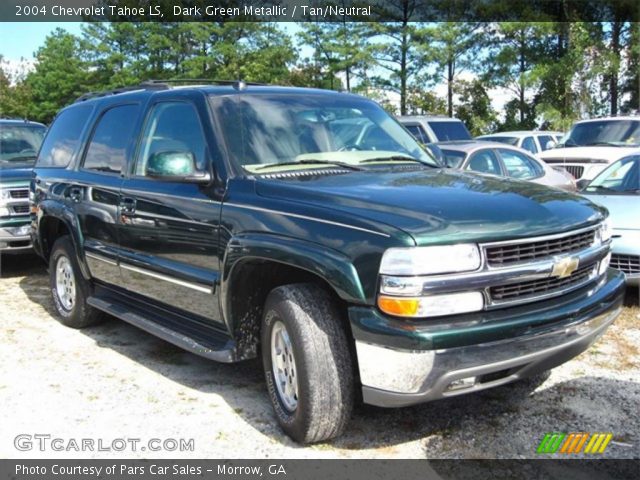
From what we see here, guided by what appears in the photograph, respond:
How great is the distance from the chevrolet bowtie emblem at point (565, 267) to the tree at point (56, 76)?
133 ft

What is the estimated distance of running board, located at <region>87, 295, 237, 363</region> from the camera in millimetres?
3998

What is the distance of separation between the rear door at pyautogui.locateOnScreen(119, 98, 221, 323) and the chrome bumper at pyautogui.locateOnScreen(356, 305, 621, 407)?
4.23 feet

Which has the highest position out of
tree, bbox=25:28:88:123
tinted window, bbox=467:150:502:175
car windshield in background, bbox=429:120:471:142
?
tree, bbox=25:28:88:123

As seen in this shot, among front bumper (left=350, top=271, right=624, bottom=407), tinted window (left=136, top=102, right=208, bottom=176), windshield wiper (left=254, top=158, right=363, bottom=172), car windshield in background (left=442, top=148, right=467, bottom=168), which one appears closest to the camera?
front bumper (left=350, top=271, right=624, bottom=407)

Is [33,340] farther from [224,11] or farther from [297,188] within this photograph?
[224,11]

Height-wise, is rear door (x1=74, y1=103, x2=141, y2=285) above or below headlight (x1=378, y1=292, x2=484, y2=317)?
above

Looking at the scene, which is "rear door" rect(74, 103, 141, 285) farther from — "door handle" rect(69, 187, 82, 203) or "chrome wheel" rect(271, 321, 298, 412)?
"chrome wheel" rect(271, 321, 298, 412)

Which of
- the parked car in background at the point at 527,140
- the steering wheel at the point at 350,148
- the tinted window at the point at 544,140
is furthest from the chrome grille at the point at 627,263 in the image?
the tinted window at the point at 544,140

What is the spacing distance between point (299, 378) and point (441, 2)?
2900cm

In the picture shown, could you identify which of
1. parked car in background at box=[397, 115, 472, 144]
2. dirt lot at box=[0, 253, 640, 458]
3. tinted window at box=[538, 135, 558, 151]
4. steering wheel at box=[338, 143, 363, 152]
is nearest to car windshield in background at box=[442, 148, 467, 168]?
dirt lot at box=[0, 253, 640, 458]

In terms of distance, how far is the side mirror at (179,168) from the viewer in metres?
4.04

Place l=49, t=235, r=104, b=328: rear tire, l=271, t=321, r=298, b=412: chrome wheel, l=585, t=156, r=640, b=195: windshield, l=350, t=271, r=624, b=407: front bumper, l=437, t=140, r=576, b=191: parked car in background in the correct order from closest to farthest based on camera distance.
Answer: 1. l=350, t=271, r=624, b=407: front bumper
2. l=271, t=321, r=298, b=412: chrome wheel
3. l=49, t=235, r=104, b=328: rear tire
4. l=585, t=156, r=640, b=195: windshield
5. l=437, t=140, r=576, b=191: parked car in background

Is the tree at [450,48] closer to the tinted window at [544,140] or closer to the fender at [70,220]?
the tinted window at [544,140]

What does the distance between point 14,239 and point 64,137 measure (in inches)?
91.0
